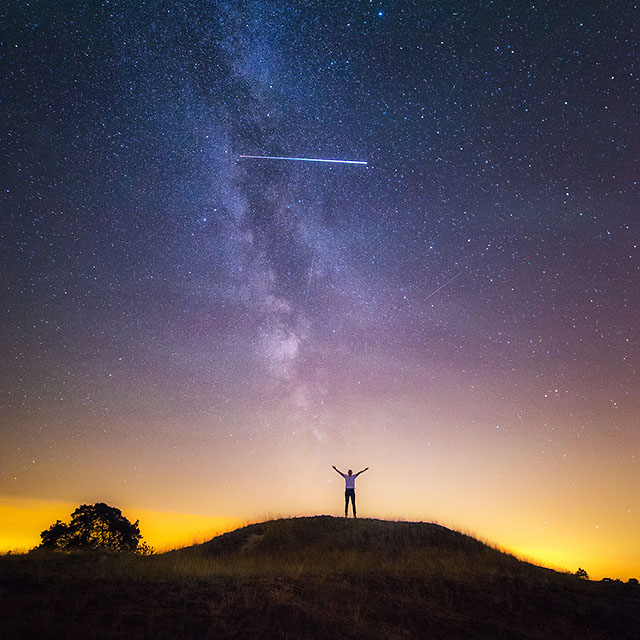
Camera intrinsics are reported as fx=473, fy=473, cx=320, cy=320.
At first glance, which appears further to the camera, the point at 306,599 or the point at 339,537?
the point at 339,537

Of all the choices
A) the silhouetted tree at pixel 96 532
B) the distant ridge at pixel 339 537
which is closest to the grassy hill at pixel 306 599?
the distant ridge at pixel 339 537

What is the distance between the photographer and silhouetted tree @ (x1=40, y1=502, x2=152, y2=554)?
2675 cm

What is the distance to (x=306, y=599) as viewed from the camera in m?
14.4

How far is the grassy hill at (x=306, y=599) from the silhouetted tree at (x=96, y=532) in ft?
28.8

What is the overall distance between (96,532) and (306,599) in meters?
18.7

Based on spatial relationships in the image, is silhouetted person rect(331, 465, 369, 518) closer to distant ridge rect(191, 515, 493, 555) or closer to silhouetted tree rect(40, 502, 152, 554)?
distant ridge rect(191, 515, 493, 555)

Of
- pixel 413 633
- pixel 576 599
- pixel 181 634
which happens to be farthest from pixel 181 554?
pixel 576 599

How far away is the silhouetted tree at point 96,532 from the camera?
26750 mm

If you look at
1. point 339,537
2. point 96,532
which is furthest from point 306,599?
point 96,532

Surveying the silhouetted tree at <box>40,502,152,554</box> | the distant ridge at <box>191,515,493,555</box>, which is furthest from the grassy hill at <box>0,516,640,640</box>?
the silhouetted tree at <box>40,502,152,554</box>

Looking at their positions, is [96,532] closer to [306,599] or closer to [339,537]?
[339,537]

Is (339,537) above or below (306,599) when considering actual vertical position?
above

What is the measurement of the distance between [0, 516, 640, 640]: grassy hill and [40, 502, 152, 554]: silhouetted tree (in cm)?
879

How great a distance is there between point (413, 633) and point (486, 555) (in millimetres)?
11685
